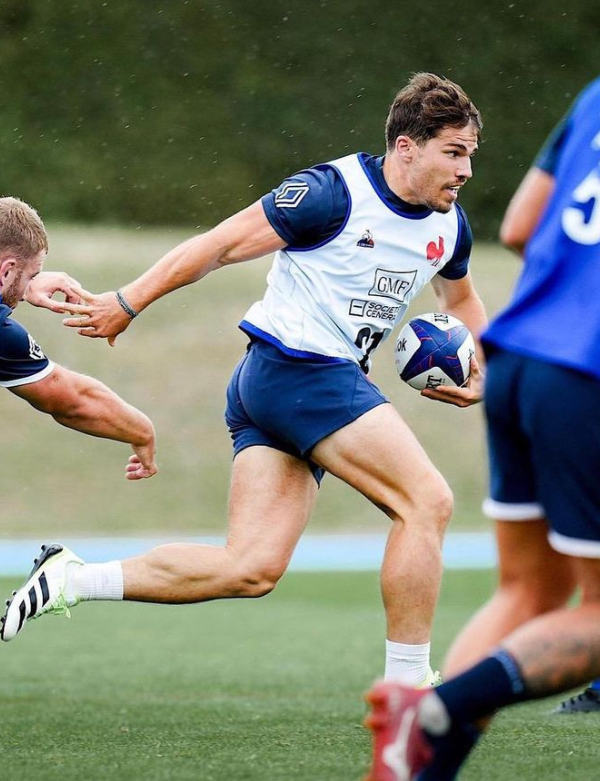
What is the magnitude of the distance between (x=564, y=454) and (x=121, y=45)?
32.0m

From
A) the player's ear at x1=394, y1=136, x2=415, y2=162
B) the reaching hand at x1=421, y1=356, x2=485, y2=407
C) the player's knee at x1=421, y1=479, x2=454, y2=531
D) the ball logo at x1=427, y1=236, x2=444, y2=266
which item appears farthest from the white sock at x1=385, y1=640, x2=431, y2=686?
the player's ear at x1=394, y1=136, x2=415, y2=162

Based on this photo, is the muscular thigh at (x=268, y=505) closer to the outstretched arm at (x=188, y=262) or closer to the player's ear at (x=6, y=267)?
the outstretched arm at (x=188, y=262)

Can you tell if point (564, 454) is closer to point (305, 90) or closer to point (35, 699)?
point (35, 699)

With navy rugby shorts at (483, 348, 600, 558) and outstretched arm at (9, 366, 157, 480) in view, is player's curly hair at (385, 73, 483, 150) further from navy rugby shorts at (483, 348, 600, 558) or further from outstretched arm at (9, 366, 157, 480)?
navy rugby shorts at (483, 348, 600, 558)

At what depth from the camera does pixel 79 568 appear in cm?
489

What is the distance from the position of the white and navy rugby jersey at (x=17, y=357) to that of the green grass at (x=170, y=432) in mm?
11285

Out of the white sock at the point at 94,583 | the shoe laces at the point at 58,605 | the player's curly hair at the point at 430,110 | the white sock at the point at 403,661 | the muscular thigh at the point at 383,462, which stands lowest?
the white sock at the point at 403,661

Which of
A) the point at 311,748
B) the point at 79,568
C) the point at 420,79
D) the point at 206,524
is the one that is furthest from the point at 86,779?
the point at 206,524

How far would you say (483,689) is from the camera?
295 cm

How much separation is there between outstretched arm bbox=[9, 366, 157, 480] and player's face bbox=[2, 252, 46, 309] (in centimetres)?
30

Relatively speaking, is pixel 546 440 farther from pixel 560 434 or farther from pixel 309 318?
pixel 309 318

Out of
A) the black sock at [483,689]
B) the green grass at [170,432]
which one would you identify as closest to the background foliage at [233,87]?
the green grass at [170,432]

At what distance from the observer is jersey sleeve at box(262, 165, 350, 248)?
481 cm

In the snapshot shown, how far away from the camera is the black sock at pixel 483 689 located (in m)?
2.95
